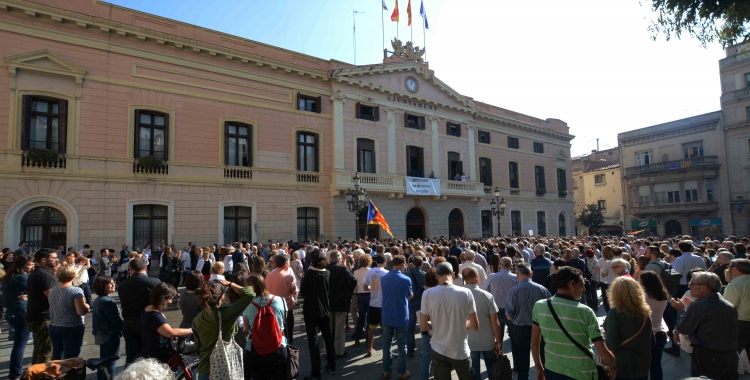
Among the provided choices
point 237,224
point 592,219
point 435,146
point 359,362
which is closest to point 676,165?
point 592,219

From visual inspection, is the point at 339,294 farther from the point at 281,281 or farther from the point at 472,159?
the point at 472,159

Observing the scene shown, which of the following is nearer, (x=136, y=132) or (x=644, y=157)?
(x=136, y=132)

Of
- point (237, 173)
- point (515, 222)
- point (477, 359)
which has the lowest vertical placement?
point (477, 359)

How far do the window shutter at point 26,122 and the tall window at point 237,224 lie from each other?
7443mm

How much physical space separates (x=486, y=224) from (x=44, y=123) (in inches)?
963

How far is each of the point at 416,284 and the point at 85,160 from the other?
14.7m

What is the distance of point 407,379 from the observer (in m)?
6.20

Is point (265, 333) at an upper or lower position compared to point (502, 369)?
upper

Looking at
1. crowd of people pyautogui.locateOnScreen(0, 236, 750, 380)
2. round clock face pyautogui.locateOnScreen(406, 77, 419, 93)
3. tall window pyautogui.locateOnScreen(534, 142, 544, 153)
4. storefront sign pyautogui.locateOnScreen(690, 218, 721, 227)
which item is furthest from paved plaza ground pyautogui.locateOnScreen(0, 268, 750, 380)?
storefront sign pyautogui.locateOnScreen(690, 218, 721, 227)

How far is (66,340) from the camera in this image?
5.52 metres

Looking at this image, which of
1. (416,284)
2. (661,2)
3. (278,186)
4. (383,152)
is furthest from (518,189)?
(416,284)

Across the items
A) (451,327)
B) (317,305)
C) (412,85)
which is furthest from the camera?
(412,85)

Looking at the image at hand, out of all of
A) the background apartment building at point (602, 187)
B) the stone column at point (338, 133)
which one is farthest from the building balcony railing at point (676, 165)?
the stone column at point (338, 133)

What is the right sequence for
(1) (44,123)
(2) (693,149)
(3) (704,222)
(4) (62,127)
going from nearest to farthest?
(1) (44,123)
(4) (62,127)
(3) (704,222)
(2) (693,149)
